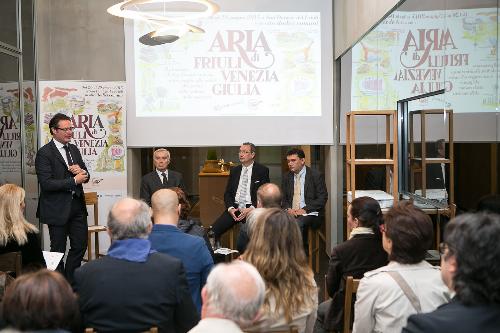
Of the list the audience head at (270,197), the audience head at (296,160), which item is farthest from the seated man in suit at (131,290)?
the audience head at (296,160)

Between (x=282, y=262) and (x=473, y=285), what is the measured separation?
1093 millimetres

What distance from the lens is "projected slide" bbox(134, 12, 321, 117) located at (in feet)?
24.6

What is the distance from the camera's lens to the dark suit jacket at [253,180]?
22.3 ft

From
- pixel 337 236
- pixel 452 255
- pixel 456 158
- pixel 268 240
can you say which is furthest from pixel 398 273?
pixel 337 236

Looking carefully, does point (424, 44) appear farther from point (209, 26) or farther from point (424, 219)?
point (209, 26)

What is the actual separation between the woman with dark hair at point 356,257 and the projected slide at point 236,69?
13.9ft

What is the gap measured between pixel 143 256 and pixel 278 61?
5.39 m

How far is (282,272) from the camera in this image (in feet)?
8.39

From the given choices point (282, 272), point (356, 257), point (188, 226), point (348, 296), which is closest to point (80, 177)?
point (188, 226)

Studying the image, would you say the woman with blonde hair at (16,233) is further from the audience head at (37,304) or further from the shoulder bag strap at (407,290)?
the shoulder bag strap at (407,290)

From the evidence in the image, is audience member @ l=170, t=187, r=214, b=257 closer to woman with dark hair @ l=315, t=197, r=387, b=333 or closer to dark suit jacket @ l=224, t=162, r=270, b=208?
woman with dark hair @ l=315, t=197, r=387, b=333

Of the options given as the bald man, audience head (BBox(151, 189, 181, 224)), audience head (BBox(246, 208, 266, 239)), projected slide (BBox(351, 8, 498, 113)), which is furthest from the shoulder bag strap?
projected slide (BBox(351, 8, 498, 113))

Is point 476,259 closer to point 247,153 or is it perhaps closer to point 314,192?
point 314,192

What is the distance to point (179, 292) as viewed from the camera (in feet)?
8.21
